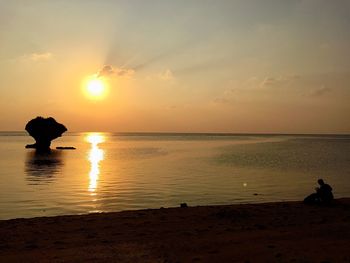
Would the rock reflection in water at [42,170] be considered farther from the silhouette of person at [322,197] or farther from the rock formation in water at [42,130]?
the rock formation in water at [42,130]

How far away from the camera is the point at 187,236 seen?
1602 centimetres

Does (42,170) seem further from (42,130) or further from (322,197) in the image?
(42,130)

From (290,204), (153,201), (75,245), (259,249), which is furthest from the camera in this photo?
(153,201)

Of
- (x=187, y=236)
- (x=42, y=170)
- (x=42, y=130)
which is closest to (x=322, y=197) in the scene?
(x=187, y=236)

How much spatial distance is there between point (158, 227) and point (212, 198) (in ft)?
50.7

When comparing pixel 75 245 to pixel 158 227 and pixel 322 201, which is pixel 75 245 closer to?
pixel 158 227

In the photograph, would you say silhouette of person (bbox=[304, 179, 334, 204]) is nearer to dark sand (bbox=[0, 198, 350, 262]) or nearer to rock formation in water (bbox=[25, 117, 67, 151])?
dark sand (bbox=[0, 198, 350, 262])

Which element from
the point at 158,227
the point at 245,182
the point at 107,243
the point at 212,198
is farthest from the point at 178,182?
the point at 107,243

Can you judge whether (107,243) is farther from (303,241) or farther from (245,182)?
(245,182)

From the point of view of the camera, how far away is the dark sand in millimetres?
13082

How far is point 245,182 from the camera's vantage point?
44.7m

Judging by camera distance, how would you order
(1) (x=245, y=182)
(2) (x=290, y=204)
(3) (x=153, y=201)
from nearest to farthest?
(2) (x=290, y=204) < (3) (x=153, y=201) < (1) (x=245, y=182)

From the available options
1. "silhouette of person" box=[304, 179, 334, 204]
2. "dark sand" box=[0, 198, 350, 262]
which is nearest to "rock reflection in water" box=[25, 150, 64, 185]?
"dark sand" box=[0, 198, 350, 262]

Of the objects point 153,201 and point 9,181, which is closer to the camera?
point 153,201
